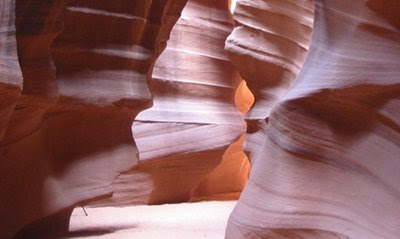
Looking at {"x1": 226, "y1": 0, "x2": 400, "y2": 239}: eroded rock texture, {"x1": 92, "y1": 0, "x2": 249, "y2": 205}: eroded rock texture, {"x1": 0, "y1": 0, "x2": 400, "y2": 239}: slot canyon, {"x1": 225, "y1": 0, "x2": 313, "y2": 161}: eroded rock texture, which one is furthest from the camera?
{"x1": 92, "y1": 0, "x2": 249, "y2": 205}: eroded rock texture

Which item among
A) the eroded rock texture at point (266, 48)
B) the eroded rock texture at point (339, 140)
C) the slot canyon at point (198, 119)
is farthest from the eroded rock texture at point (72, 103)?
the eroded rock texture at point (339, 140)

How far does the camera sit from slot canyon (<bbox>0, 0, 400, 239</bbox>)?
281 centimetres

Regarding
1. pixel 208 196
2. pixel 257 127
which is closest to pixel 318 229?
pixel 257 127

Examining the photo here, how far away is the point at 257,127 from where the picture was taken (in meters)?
7.13

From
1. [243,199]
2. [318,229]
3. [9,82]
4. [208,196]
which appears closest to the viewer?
[318,229]

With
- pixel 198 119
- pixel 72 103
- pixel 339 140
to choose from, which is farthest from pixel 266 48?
pixel 339 140

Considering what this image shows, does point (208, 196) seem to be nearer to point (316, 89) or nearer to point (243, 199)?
point (243, 199)

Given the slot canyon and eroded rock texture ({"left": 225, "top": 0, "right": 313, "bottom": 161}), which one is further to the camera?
eroded rock texture ({"left": 225, "top": 0, "right": 313, "bottom": 161})

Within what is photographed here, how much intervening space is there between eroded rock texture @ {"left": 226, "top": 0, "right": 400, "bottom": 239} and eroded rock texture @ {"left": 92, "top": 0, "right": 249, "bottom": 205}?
→ 477 cm

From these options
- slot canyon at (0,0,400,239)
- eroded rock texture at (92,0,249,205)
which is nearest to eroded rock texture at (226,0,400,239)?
slot canyon at (0,0,400,239)

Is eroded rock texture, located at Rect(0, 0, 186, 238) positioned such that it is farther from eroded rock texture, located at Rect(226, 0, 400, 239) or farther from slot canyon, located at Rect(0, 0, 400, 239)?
eroded rock texture, located at Rect(226, 0, 400, 239)

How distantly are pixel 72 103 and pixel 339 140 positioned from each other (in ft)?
9.84

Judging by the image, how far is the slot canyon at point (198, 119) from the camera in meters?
2.81

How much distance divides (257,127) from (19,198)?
3.09m
